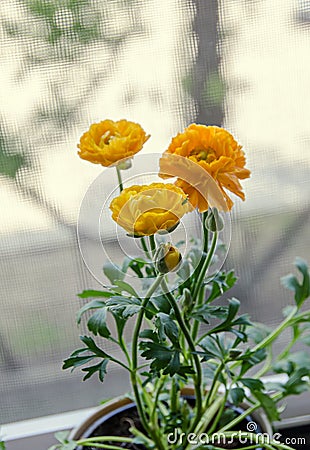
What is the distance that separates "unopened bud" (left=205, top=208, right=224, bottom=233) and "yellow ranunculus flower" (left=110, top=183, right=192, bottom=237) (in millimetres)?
62

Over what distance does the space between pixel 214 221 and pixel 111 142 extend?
0.15 m

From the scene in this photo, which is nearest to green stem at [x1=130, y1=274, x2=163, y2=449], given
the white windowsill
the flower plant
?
the flower plant

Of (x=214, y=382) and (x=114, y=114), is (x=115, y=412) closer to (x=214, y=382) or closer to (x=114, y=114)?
(x=214, y=382)

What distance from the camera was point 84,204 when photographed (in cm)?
76

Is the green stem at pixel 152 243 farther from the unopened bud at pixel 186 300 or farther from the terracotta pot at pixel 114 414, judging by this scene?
the terracotta pot at pixel 114 414

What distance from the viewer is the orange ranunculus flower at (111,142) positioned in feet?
2.31

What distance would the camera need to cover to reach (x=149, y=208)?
0.66m

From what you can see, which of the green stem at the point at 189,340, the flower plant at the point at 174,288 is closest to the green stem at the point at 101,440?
the flower plant at the point at 174,288

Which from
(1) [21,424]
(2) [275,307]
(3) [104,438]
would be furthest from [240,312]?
(1) [21,424]

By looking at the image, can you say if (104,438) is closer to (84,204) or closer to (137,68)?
(84,204)

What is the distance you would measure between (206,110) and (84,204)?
10.2 inches

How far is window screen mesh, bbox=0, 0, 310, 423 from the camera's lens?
2.77 feet

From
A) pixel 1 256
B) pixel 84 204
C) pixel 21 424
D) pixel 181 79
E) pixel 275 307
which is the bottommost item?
pixel 21 424

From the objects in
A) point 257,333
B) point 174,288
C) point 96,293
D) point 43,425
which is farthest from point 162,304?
point 43,425
